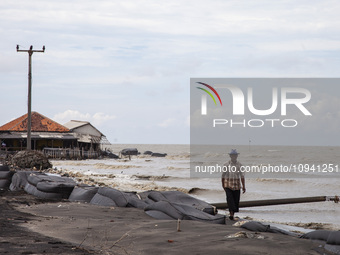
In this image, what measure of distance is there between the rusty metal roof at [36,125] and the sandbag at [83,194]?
29.7 metres

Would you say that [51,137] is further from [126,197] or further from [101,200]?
[126,197]

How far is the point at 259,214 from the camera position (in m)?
13.0

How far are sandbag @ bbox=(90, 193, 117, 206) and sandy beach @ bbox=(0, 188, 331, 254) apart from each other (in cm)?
99

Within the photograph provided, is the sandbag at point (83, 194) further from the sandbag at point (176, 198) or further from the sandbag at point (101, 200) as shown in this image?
the sandbag at point (176, 198)

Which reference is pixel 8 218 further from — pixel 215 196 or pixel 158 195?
pixel 215 196

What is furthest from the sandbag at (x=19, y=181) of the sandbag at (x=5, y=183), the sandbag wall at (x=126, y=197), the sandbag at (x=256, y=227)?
the sandbag at (x=256, y=227)

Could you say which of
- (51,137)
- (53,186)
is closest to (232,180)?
(53,186)

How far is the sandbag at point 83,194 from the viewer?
38.4ft

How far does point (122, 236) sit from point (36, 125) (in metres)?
36.9

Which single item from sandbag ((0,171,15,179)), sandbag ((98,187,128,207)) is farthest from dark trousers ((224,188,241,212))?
sandbag ((0,171,15,179))

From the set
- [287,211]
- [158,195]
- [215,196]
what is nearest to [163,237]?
[158,195]

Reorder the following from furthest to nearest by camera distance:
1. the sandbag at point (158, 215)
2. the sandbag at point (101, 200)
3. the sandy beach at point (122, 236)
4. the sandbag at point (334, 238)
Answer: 1. the sandbag at point (101, 200)
2. the sandbag at point (158, 215)
3. the sandbag at point (334, 238)
4. the sandy beach at point (122, 236)

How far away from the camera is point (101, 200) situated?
438 inches

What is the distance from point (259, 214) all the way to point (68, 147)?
35.5 meters
